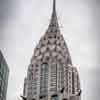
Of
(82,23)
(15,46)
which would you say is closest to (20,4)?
(15,46)

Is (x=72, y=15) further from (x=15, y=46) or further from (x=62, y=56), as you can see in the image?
(x=62, y=56)

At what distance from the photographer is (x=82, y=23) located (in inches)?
535

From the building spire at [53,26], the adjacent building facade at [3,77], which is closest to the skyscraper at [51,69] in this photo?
the building spire at [53,26]

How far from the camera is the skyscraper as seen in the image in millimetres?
25031

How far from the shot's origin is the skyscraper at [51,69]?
985 inches

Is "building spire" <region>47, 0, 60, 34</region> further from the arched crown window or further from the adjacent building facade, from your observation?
the adjacent building facade

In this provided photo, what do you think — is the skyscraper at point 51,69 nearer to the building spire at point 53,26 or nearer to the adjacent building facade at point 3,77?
the building spire at point 53,26

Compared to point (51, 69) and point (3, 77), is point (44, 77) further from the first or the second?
point (3, 77)

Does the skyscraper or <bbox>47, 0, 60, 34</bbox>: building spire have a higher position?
<bbox>47, 0, 60, 34</bbox>: building spire

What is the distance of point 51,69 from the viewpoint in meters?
25.5

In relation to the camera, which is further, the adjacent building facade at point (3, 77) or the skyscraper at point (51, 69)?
the skyscraper at point (51, 69)

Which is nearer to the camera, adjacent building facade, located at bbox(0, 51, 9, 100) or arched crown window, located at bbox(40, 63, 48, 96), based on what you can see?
adjacent building facade, located at bbox(0, 51, 9, 100)

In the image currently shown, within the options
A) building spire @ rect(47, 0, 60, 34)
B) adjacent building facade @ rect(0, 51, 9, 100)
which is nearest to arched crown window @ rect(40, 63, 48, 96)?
building spire @ rect(47, 0, 60, 34)

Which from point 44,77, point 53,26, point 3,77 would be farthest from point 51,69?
point 3,77
